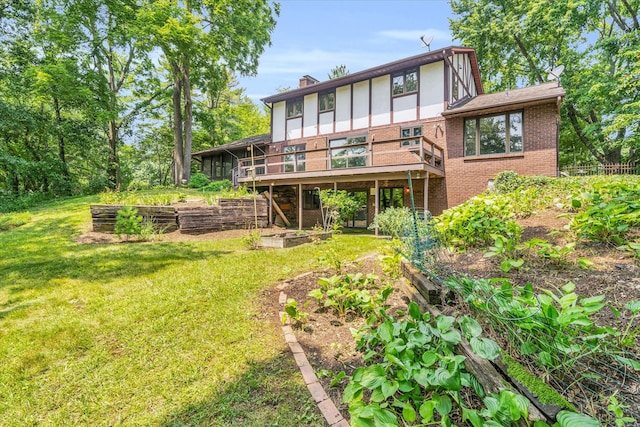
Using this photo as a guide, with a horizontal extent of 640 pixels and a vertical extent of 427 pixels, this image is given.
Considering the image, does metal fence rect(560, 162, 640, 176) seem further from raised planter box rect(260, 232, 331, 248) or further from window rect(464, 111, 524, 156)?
raised planter box rect(260, 232, 331, 248)

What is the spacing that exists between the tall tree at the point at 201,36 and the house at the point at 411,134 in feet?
14.4

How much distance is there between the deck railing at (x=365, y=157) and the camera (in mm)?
10490

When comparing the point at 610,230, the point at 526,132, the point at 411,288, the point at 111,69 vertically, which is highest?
the point at 111,69

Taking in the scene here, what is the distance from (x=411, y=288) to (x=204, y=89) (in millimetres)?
21450

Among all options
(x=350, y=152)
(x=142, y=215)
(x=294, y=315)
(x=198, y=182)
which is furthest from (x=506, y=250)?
(x=198, y=182)

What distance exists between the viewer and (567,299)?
1.58 meters

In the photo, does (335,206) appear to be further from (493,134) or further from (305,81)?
(305,81)

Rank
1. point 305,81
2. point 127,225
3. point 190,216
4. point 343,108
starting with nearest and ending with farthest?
point 127,225, point 190,216, point 343,108, point 305,81

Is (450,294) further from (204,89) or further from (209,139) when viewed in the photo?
(209,139)

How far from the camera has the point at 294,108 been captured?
53.1ft

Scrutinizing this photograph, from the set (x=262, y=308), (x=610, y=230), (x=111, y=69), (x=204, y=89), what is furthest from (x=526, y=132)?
(x=111, y=69)

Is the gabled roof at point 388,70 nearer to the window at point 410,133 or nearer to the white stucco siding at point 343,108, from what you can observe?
the white stucco siding at point 343,108

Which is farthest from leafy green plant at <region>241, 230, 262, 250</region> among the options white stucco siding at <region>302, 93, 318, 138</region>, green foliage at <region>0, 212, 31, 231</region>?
white stucco siding at <region>302, 93, 318, 138</region>

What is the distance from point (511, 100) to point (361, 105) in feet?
19.9
